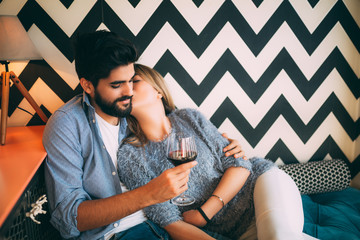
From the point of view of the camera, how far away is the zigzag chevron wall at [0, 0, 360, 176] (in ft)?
5.69

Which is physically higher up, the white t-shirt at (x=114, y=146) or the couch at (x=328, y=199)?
the white t-shirt at (x=114, y=146)

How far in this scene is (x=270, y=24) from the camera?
1.94 m

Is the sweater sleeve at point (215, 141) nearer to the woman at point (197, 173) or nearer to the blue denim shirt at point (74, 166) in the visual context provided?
the woman at point (197, 173)

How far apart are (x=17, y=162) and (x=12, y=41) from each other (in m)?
0.70

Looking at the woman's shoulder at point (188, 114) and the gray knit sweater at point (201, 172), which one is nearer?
the gray knit sweater at point (201, 172)

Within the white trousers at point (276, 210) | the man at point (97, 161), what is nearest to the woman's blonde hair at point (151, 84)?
the man at point (97, 161)

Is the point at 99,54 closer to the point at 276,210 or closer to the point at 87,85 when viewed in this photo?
the point at 87,85

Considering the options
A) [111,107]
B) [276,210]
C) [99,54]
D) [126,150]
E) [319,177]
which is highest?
[99,54]

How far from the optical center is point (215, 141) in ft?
5.18

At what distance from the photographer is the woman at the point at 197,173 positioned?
1331mm

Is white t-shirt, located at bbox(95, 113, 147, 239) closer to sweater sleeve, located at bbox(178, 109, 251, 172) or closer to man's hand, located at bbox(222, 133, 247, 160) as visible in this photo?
sweater sleeve, located at bbox(178, 109, 251, 172)

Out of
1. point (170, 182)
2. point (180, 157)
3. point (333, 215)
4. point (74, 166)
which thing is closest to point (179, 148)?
point (180, 157)

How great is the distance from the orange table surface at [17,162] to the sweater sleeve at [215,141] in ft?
2.93

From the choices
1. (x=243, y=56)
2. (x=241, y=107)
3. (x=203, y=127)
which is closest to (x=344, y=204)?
(x=241, y=107)
